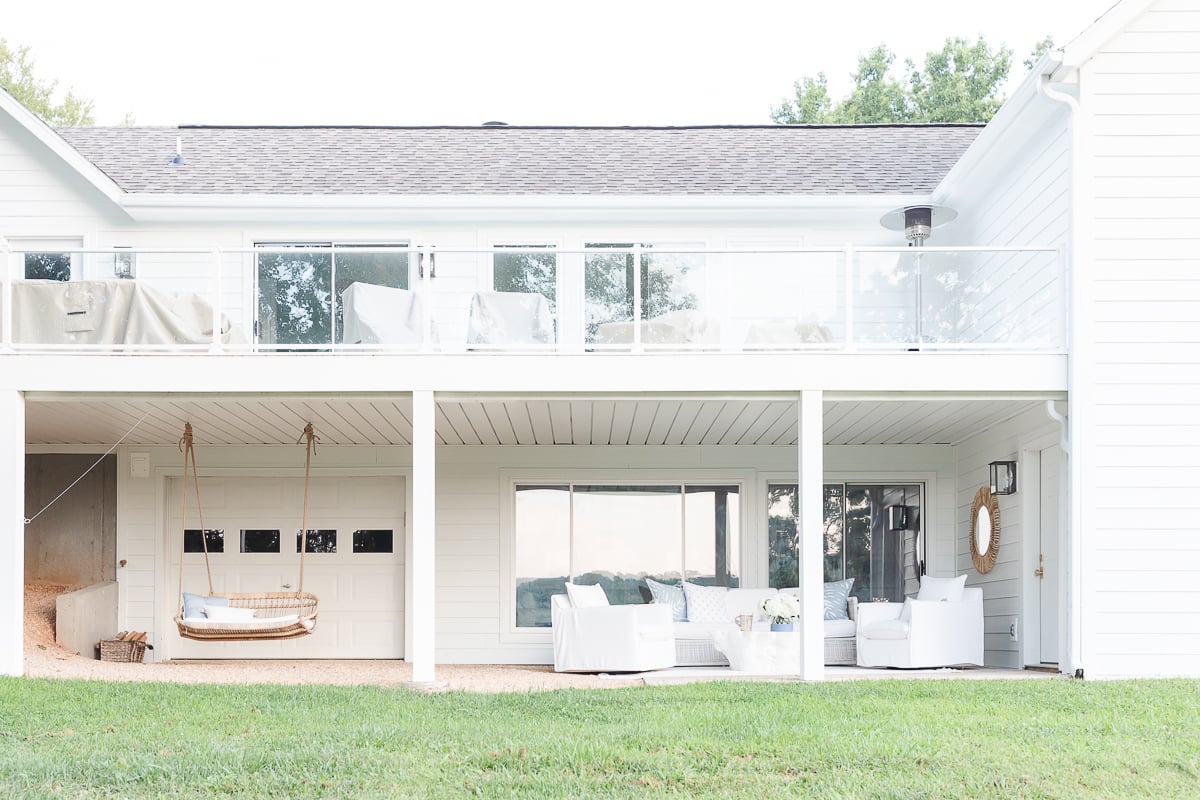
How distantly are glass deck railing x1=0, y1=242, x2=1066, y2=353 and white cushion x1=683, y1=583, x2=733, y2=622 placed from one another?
3591 millimetres

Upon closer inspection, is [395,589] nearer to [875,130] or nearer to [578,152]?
[578,152]

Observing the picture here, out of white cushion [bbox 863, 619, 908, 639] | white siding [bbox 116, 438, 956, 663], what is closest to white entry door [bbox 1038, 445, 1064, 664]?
white cushion [bbox 863, 619, 908, 639]

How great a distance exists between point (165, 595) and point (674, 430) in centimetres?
556

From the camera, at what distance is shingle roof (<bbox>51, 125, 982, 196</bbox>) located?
13.3 meters

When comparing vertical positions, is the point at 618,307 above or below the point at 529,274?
below

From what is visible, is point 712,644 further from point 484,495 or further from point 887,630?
point 484,495

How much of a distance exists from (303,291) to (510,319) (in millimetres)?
1568

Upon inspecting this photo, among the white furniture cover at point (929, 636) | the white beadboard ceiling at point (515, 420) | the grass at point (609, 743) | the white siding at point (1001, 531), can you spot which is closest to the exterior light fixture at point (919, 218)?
Answer: the white beadboard ceiling at point (515, 420)

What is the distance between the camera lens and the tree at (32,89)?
27406mm

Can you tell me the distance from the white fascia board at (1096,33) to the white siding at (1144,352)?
8.3 inches

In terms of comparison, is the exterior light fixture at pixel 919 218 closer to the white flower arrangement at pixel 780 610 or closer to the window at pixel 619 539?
the window at pixel 619 539

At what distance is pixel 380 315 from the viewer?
977 centimetres

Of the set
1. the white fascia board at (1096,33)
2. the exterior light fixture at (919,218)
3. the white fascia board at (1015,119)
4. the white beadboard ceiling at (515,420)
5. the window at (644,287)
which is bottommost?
the white beadboard ceiling at (515,420)

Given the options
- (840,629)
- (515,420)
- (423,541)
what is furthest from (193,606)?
(840,629)
